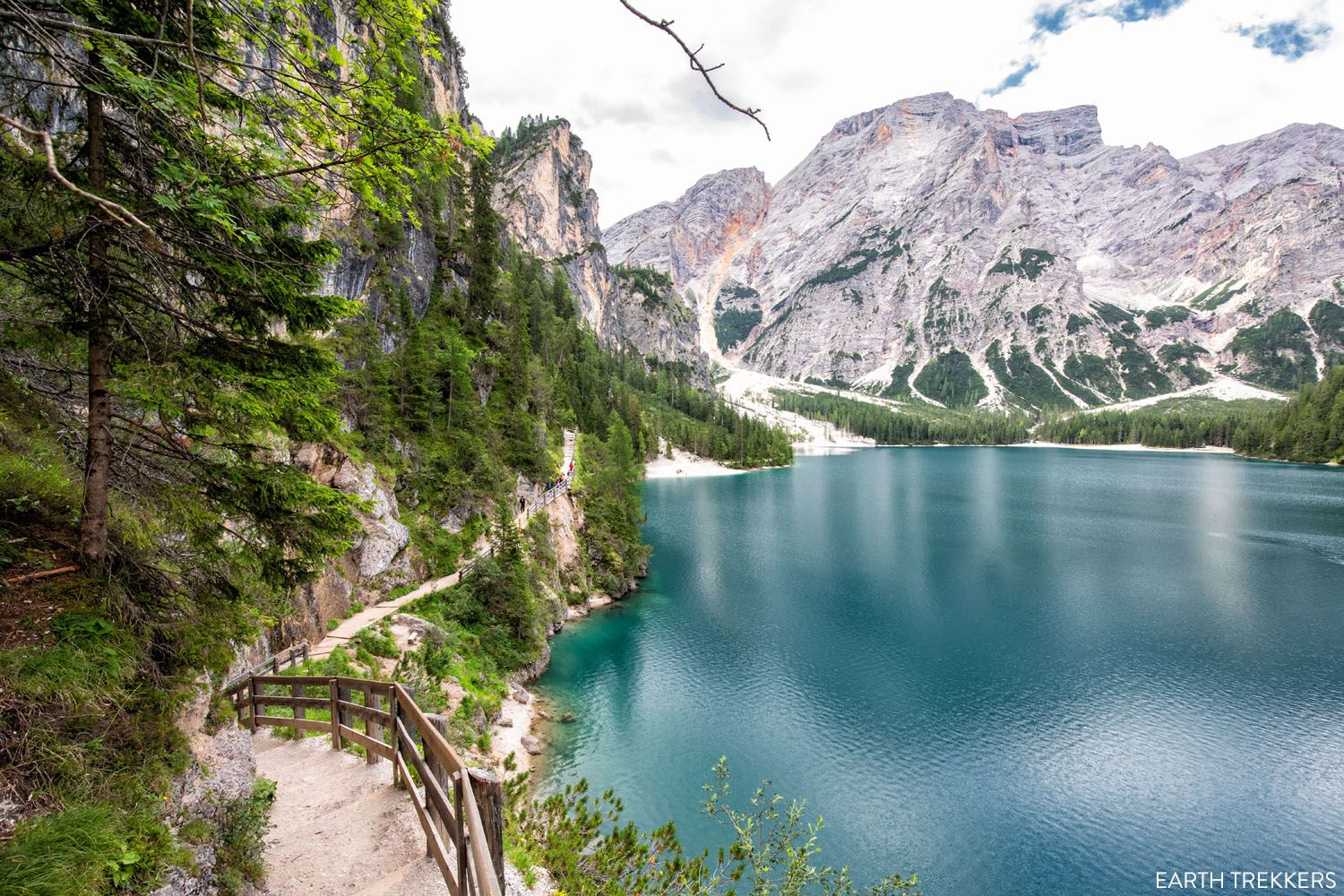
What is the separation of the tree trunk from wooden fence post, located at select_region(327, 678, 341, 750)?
5.27 m

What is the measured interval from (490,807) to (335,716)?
627 cm

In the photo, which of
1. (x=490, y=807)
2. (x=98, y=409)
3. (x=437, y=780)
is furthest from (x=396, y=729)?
(x=98, y=409)

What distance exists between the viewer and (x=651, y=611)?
127 feet

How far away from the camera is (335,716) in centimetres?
980

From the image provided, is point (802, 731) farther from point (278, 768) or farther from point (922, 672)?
point (278, 768)

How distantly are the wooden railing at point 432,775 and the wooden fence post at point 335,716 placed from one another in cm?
1

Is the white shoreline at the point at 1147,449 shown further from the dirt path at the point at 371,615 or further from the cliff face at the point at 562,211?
the dirt path at the point at 371,615

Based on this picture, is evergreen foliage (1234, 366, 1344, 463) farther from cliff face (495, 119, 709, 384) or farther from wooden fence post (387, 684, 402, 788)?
wooden fence post (387, 684, 402, 788)

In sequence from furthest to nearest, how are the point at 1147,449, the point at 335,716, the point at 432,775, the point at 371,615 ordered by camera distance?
the point at 1147,449, the point at 371,615, the point at 335,716, the point at 432,775

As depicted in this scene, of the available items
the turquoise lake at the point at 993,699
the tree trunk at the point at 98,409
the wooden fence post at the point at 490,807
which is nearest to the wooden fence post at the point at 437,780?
the wooden fence post at the point at 490,807

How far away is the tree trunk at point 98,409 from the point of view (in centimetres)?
517

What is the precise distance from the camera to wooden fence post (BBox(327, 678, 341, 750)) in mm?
9758

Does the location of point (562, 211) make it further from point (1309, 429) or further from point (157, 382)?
point (1309, 429)

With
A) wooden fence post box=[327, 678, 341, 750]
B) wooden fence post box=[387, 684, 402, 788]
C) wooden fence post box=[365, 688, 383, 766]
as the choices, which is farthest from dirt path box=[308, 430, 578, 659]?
wooden fence post box=[387, 684, 402, 788]
